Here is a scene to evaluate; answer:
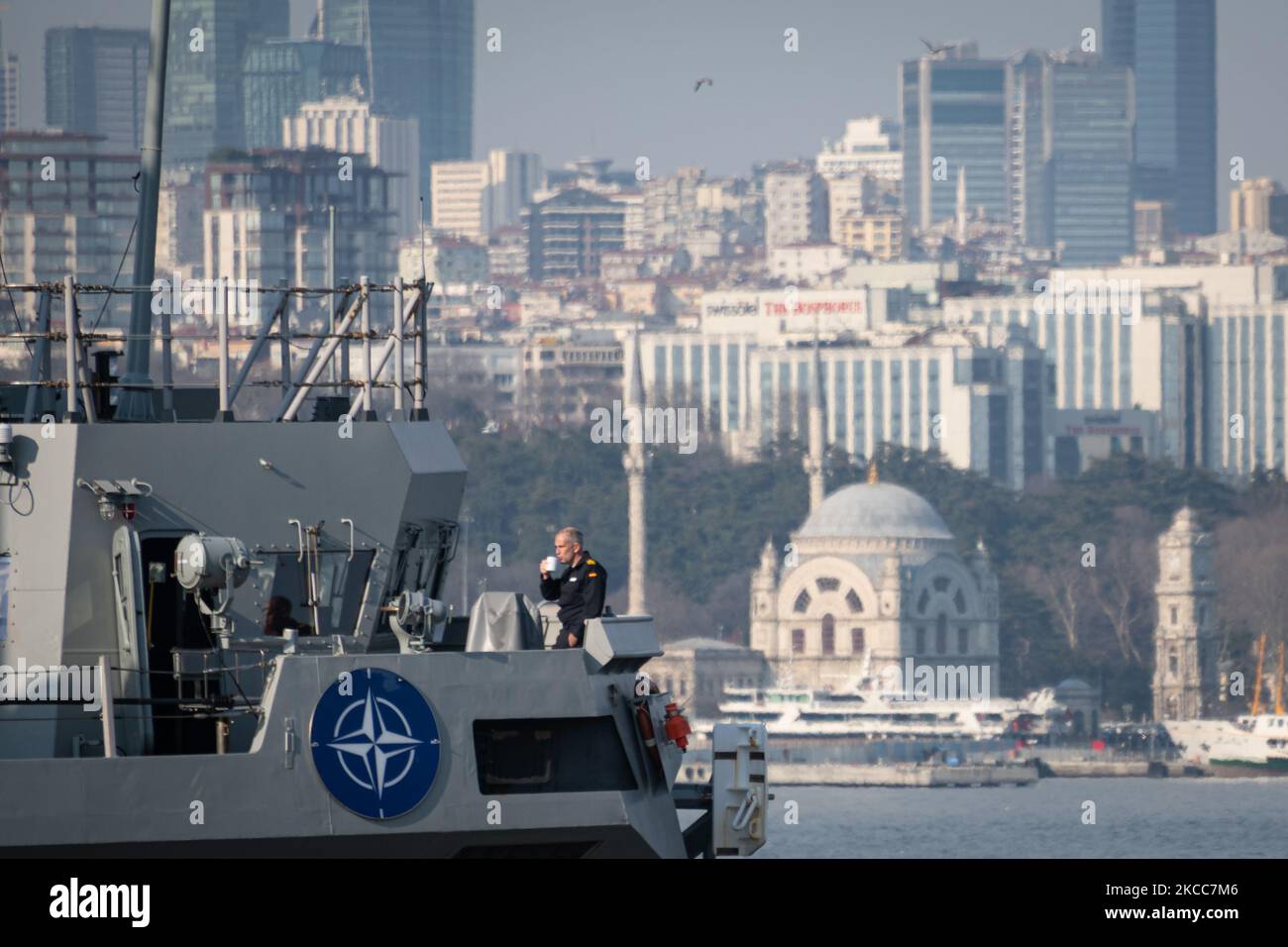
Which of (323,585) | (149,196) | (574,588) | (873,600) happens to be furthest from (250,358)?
(873,600)

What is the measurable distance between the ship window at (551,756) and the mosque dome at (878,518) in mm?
156044

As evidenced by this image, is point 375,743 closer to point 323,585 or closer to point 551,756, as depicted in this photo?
point 551,756

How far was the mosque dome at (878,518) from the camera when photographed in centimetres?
17662

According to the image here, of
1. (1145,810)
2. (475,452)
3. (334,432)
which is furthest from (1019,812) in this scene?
(334,432)

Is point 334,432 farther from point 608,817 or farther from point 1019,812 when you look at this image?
point 1019,812

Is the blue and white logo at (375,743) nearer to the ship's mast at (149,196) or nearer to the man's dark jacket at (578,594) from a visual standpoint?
the man's dark jacket at (578,594)

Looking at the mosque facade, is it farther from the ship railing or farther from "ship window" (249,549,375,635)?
"ship window" (249,549,375,635)

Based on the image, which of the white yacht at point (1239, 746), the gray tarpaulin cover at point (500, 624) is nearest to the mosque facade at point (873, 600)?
the white yacht at point (1239, 746)

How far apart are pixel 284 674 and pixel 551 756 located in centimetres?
164

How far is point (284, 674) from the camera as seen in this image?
19828 millimetres

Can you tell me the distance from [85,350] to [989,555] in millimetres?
158009

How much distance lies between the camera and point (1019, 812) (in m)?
130

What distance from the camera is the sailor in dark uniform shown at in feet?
70.8

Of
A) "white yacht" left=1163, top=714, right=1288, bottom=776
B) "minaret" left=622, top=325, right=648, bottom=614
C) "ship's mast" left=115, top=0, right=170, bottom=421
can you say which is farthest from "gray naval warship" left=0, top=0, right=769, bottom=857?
"minaret" left=622, top=325, right=648, bottom=614
